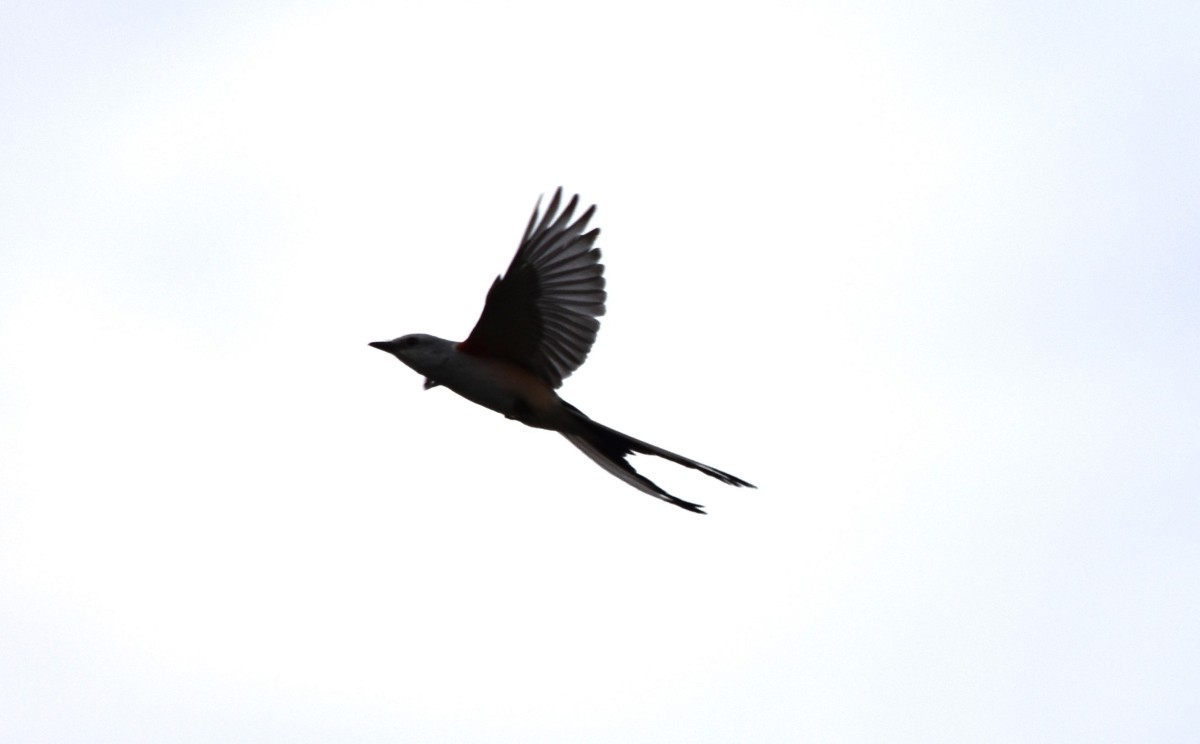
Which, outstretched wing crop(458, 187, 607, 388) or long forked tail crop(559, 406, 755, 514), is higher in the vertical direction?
outstretched wing crop(458, 187, 607, 388)

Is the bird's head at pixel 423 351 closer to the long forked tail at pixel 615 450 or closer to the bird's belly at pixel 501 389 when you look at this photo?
the bird's belly at pixel 501 389

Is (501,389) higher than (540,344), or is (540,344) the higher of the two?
(540,344)

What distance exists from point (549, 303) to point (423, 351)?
1013 mm

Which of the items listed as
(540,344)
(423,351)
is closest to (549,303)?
(540,344)

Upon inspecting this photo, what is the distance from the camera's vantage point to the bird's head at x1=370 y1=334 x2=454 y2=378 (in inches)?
371

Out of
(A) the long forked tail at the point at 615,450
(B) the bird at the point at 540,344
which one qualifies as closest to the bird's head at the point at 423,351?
(B) the bird at the point at 540,344

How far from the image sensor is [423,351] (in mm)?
9453

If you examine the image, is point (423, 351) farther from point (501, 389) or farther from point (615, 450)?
point (615, 450)

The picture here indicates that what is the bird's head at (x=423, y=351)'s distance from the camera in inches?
371

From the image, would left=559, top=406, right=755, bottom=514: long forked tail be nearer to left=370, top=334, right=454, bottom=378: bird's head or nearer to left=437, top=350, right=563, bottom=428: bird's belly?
left=437, top=350, right=563, bottom=428: bird's belly

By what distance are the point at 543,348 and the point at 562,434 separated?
25.6 inches

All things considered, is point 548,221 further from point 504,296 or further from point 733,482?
point 733,482

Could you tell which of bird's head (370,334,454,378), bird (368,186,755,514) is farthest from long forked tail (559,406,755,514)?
bird's head (370,334,454,378)

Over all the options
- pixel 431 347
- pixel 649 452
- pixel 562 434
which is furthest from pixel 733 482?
pixel 431 347
